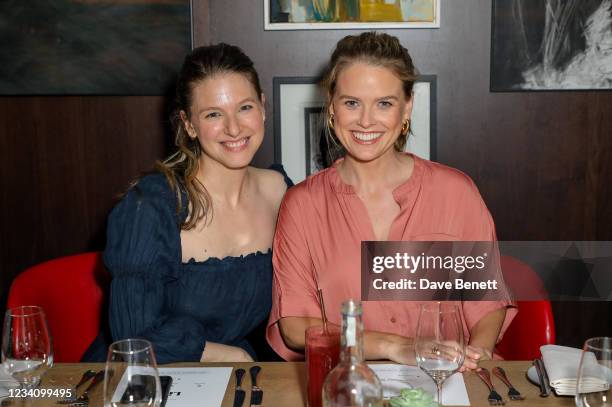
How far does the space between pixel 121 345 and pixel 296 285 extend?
0.87 meters

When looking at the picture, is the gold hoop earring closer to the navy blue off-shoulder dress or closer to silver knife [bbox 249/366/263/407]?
the navy blue off-shoulder dress

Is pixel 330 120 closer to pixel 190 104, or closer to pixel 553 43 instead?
pixel 190 104

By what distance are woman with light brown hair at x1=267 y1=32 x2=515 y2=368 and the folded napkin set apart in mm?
376

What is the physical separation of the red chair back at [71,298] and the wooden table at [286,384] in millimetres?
525

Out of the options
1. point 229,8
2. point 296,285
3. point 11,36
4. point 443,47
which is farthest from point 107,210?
point 443,47

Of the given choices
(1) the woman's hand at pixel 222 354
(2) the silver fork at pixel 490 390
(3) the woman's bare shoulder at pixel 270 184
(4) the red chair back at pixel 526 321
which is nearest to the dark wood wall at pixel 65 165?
(3) the woman's bare shoulder at pixel 270 184

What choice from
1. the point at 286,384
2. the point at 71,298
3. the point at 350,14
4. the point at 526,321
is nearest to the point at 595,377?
the point at 286,384

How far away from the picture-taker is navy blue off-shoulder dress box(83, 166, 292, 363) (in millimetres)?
1916

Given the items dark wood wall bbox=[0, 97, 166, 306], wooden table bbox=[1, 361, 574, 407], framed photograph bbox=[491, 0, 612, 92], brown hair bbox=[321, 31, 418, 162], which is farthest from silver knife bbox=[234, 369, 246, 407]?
framed photograph bbox=[491, 0, 612, 92]

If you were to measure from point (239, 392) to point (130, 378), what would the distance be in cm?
38

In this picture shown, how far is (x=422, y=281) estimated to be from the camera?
220 centimetres

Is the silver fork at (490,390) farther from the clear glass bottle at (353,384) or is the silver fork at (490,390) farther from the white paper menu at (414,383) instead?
the clear glass bottle at (353,384)

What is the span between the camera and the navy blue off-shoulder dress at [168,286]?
1.92m

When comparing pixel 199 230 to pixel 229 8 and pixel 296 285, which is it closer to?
pixel 296 285
